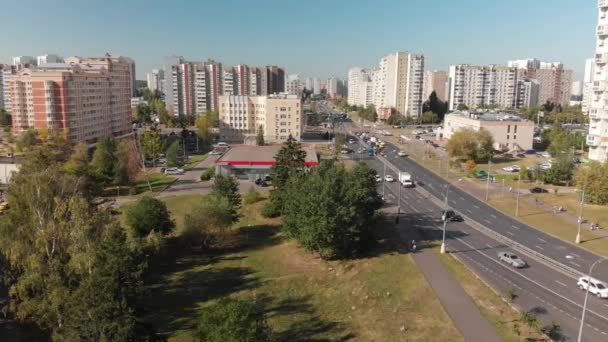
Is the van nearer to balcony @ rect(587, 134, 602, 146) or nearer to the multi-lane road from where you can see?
the multi-lane road

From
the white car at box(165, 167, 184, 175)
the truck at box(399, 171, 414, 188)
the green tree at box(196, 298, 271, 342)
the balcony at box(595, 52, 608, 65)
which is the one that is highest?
the balcony at box(595, 52, 608, 65)

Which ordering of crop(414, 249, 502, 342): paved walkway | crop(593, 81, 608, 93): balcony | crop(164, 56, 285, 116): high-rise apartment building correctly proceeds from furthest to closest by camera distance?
crop(164, 56, 285, 116): high-rise apartment building → crop(593, 81, 608, 93): balcony → crop(414, 249, 502, 342): paved walkway

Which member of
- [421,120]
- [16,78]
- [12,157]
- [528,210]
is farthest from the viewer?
[421,120]

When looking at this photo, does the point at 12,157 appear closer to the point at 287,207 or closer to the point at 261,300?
the point at 287,207

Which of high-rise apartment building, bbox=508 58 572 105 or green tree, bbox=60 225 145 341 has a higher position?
high-rise apartment building, bbox=508 58 572 105

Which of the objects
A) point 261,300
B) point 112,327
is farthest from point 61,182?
point 261,300

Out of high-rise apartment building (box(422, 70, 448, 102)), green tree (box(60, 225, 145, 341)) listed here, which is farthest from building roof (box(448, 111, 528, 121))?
high-rise apartment building (box(422, 70, 448, 102))

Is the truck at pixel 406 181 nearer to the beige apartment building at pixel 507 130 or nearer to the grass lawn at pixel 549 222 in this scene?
the grass lawn at pixel 549 222
